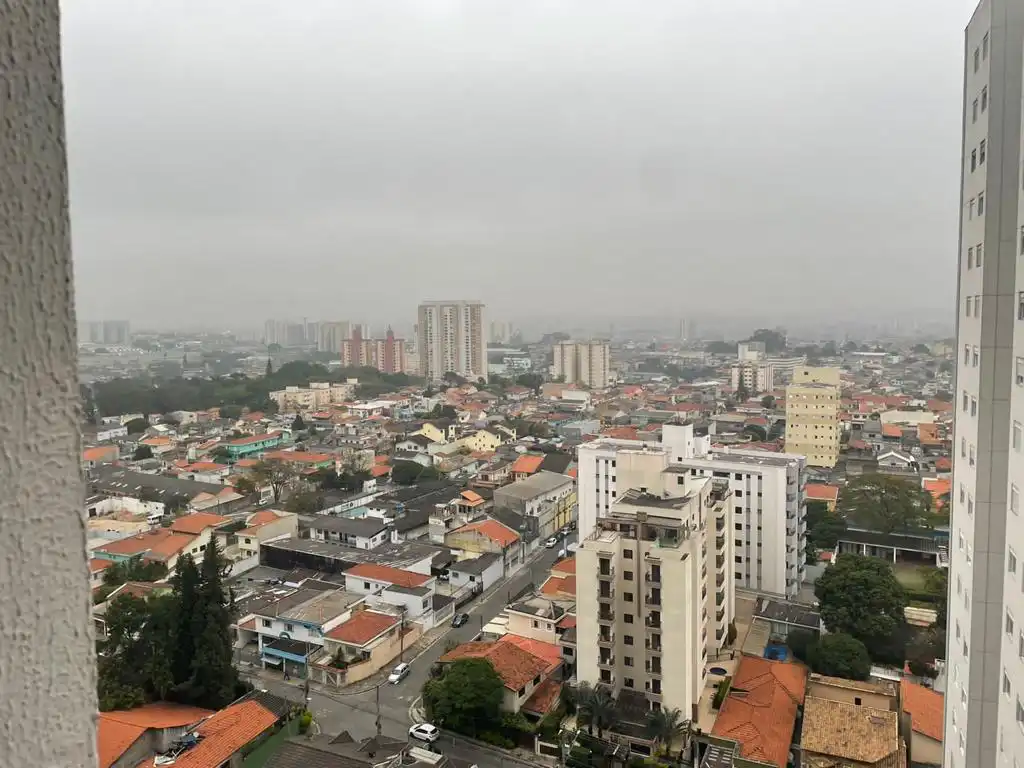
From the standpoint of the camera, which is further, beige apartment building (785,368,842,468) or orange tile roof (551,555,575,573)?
beige apartment building (785,368,842,468)

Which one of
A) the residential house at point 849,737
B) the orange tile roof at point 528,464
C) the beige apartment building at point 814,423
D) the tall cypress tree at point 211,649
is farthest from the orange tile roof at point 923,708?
the beige apartment building at point 814,423

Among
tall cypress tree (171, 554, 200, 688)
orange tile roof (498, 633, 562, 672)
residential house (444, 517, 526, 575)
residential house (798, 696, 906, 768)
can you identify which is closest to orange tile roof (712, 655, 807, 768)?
residential house (798, 696, 906, 768)

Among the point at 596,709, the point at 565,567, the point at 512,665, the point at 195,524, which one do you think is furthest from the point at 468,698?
the point at 195,524

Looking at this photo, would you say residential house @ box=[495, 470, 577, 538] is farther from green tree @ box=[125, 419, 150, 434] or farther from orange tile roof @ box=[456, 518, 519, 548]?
green tree @ box=[125, 419, 150, 434]

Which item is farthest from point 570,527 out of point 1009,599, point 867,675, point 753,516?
point 1009,599

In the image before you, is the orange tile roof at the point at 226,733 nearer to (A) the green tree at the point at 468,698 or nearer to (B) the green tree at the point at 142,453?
(A) the green tree at the point at 468,698

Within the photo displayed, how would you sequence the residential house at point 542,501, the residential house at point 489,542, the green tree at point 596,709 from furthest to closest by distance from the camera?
the residential house at point 542,501
the residential house at point 489,542
the green tree at point 596,709
